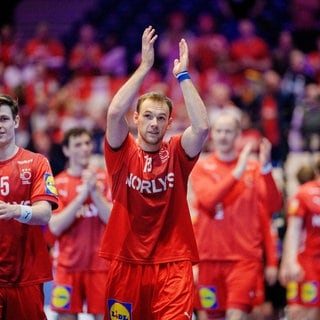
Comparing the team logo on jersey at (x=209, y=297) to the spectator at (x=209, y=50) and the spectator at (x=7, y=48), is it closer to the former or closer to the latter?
the spectator at (x=209, y=50)

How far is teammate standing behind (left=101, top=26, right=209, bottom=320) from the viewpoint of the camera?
21.7 ft

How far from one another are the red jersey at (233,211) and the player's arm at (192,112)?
206cm

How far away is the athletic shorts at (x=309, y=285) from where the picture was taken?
8703 mm

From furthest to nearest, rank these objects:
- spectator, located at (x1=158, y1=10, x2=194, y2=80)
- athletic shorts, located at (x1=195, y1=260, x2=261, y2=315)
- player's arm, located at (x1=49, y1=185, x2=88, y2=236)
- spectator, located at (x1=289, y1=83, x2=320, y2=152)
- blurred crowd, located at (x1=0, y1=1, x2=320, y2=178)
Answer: spectator, located at (x1=158, y1=10, x2=194, y2=80) < blurred crowd, located at (x1=0, y1=1, x2=320, y2=178) < spectator, located at (x1=289, y1=83, x2=320, y2=152) < athletic shorts, located at (x1=195, y1=260, x2=261, y2=315) < player's arm, located at (x1=49, y1=185, x2=88, y2=236)

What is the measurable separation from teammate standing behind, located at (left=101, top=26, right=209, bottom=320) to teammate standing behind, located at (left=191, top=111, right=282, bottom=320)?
1929 mm

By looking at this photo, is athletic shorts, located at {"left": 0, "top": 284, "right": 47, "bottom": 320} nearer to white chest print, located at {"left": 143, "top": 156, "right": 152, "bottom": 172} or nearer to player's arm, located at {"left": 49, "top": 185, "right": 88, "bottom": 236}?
white chest print, located at {"left": 143, "top": 156, "right": 152, "bottom": 172}

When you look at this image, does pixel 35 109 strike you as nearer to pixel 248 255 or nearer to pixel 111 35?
pixel 111 35

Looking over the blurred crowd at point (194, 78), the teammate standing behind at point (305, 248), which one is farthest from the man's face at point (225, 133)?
the blurred crowd at point (194, 78)

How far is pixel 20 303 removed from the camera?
6660 mm

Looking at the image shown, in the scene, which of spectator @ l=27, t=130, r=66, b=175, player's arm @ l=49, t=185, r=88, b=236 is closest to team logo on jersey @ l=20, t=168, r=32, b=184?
player's arm @ l=49, t=185, r=88, b=236

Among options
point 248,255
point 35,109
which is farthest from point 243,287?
point 35,109

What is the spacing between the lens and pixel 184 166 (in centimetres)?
682

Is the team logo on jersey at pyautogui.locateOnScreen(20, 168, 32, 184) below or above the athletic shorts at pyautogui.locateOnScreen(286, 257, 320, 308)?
above

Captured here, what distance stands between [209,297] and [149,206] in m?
2.41
